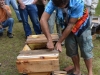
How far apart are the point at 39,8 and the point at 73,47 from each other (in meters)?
2.49

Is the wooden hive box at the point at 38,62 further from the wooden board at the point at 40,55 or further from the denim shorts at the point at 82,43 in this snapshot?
the denim shorts at the point at 82,43

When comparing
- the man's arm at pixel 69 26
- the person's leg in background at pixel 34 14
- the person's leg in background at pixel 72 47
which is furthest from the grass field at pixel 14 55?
the man's arm at pixel 69 26

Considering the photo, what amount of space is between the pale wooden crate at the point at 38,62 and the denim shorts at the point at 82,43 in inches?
10.8

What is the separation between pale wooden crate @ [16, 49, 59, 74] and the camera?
3.51 metres

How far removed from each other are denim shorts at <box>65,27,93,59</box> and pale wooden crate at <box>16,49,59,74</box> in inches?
10.8

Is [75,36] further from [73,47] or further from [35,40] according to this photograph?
[35,40]

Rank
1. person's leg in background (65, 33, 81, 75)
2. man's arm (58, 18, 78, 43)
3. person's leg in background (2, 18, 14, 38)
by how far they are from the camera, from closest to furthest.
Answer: man's arm (58, 18, 78, 43) → person's leg in background (65, 33, 81, 75) → person's leg in background (2, 18, 14, 38)

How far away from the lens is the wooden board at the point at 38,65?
138 inches

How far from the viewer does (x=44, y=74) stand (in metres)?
3.69

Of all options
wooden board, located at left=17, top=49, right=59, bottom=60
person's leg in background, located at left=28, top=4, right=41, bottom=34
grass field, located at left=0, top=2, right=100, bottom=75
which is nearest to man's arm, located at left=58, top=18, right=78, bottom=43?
wooden board, located at left=17, top=49, right=59, bottom=60

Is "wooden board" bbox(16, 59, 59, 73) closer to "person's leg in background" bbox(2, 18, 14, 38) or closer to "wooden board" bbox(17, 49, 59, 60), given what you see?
"wooden board" bbox(17, 49, 59, 60)

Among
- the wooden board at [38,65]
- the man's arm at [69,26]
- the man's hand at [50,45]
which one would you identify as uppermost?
the man's arm at [69,26]

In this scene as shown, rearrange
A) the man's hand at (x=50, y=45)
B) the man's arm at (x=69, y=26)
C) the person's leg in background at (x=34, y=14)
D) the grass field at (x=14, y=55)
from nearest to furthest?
the man's arm at (x=69, y=26) → the man's hand at (x=50, y=45) → the grass field at (x=14, y=55) → the person's leg in background at (x=34, y=14)

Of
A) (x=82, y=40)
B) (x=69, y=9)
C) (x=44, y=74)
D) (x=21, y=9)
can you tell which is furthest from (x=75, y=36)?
(x=21, y=9)
